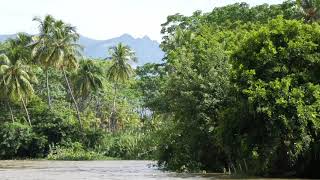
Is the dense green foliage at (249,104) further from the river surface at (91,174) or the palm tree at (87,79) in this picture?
the palm tree at (87,79)

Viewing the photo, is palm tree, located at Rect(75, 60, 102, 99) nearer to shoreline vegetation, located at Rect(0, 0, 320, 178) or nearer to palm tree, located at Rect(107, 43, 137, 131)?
palm tree, located at Rect(107, 43, 137, 131)

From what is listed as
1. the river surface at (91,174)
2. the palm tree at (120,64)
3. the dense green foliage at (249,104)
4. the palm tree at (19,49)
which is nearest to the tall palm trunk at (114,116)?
the palm tree at (120,64)

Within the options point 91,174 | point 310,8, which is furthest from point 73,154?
point 310,8

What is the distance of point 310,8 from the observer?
41062 mm

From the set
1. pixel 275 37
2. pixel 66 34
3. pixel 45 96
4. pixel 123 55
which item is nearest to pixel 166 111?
pixel 275 37

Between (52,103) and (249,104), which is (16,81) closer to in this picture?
(52,103)

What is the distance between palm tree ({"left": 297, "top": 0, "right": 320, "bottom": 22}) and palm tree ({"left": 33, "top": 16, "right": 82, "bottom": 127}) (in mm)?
27991

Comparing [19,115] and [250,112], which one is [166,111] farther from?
[19,115]

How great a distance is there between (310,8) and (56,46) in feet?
95.8

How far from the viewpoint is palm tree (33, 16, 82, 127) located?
195 ft

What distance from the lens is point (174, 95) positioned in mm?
31609

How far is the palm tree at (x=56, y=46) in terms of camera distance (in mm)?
59531

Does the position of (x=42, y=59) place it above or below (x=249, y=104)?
above

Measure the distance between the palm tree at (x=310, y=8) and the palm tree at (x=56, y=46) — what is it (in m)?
28.0
